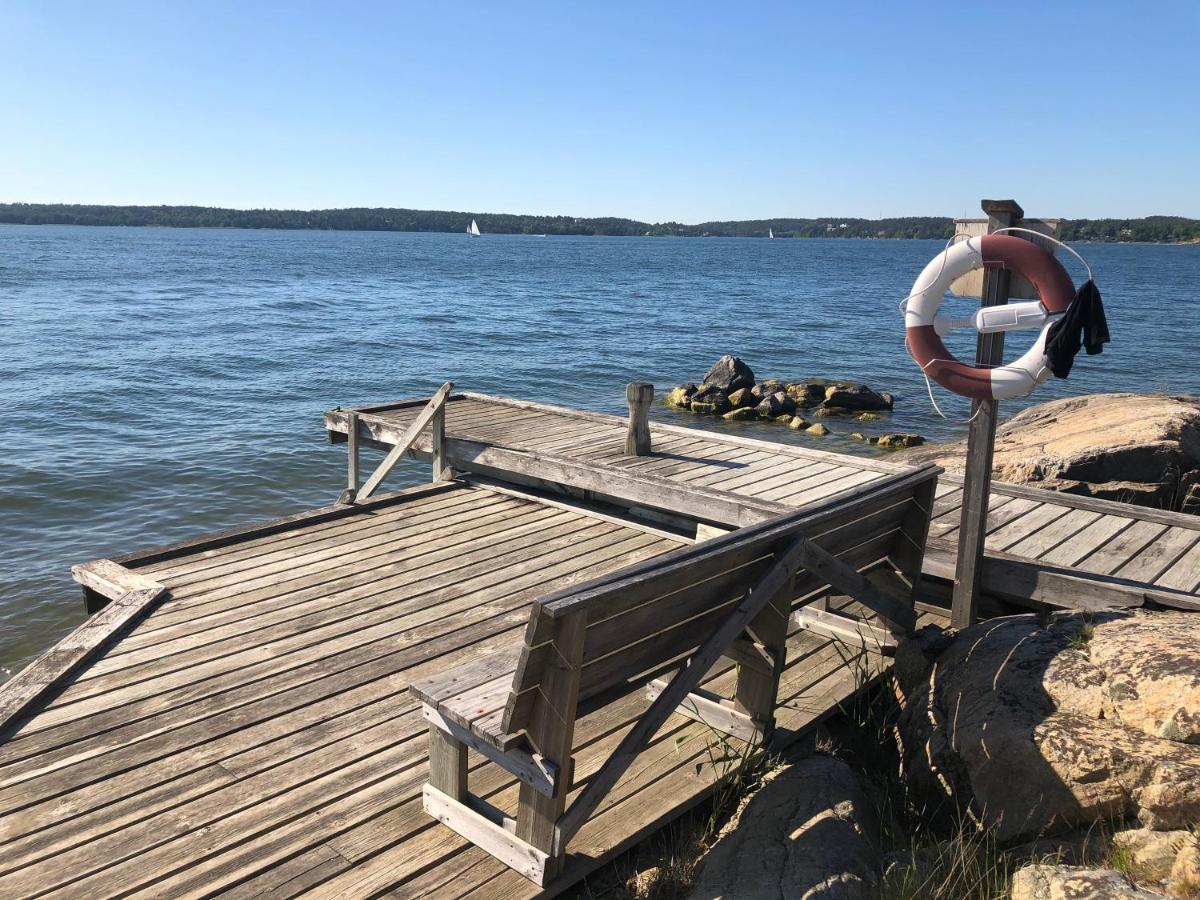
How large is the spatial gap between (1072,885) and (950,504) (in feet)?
14.7

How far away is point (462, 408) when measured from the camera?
36.5 feet

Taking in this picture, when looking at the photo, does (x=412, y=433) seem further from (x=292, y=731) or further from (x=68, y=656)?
(x=292, y=731)

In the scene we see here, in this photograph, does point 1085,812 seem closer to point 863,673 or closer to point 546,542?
point 863,673

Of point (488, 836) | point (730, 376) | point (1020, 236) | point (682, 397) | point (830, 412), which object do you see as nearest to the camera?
point (488, 836)

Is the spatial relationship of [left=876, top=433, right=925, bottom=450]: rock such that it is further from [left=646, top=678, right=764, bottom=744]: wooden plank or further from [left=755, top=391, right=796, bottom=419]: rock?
[left=646, top=678, right=764, bottom=744]: wooden plank

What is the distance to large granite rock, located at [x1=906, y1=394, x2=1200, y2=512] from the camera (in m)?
9.05

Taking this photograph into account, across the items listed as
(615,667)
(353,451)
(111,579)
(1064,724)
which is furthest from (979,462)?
(353,451)

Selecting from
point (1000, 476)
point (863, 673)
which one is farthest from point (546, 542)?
point (1000, 476)

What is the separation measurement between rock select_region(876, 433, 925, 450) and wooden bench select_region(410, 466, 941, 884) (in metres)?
12.9

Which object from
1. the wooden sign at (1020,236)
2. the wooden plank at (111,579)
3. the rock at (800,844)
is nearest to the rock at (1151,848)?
the rock at (800,844)

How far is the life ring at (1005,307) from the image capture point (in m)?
4.84

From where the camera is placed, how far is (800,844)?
3.50 metres

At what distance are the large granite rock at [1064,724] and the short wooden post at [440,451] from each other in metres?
5.40

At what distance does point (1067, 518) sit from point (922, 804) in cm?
342
